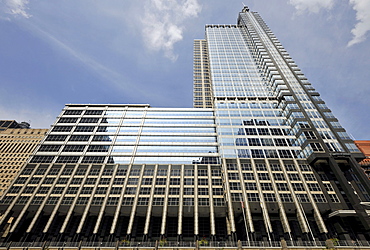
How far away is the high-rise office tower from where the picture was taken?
48.1 meters

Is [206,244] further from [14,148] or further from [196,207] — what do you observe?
[14,148]

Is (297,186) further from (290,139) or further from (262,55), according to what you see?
(262,55)

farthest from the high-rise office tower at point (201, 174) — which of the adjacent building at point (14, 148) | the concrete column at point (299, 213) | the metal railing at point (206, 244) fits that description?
the adjacent building at point (14, 148)

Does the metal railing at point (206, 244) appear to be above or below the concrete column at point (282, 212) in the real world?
below

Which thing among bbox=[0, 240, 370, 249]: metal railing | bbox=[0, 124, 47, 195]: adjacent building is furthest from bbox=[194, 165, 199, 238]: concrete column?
bbox=[0, 124, 47, 195]: adjacent building

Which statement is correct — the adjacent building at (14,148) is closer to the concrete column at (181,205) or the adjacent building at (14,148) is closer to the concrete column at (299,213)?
the concrete column at (181,205)

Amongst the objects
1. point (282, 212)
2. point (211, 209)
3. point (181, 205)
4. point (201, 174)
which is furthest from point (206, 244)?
point (282, 212)

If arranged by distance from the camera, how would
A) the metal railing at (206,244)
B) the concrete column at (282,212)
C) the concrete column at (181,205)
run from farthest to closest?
the concrete column at (181,205) → the concrete column at (282,212) → the metal railing at (206,244)

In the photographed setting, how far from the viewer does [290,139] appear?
63938 mm

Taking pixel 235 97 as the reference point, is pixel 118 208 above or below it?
below

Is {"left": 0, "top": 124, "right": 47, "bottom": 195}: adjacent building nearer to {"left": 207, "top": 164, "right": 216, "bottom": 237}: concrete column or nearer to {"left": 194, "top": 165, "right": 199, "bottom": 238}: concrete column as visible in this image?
{"left": 194, "top": 165, "right": 199, "bottom": 238}: concrete column

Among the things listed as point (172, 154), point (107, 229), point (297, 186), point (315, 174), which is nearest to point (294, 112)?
point (315, 174)

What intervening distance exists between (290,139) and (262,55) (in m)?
47.9

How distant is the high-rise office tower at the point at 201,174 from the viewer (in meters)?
48.1
